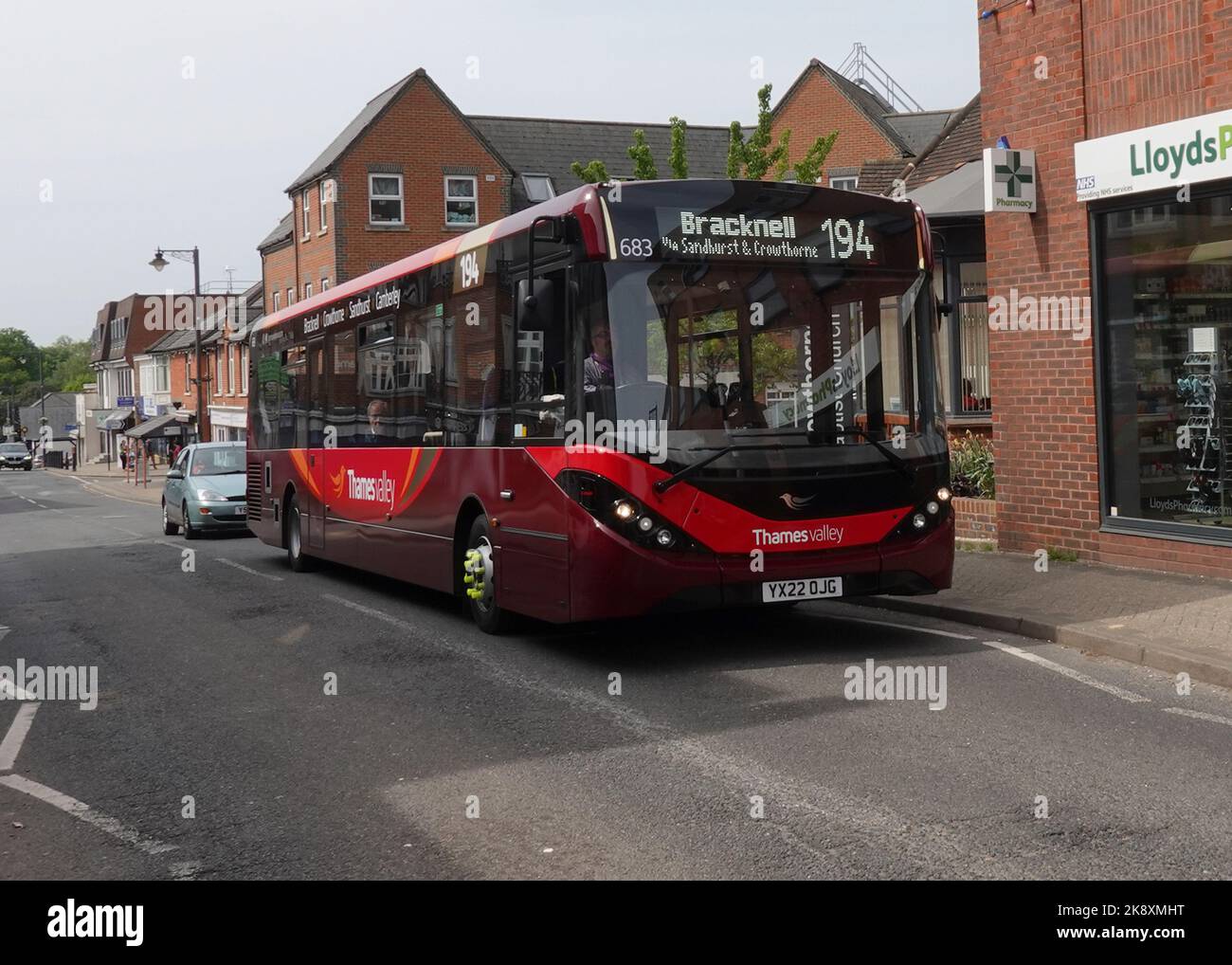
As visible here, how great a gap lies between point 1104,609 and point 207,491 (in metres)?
16.7

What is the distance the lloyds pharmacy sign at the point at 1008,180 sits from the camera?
13086 mm

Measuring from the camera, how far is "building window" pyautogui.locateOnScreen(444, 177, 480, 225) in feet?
164

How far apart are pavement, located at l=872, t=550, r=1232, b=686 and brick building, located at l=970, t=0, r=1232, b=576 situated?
66cm

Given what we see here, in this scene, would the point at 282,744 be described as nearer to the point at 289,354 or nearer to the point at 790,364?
the point at 790,364

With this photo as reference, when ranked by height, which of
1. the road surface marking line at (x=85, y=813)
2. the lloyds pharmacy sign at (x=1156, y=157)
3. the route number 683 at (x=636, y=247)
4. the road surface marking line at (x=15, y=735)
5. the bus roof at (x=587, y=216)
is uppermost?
the lloyds pharmacy sign at (x=1156, y=157)

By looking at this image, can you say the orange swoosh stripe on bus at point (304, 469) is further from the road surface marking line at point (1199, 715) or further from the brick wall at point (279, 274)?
the brick wall at point (279, 274)

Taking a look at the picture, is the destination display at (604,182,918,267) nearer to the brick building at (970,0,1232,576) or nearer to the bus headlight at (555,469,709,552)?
the bus headlight at (555,469,709,552)

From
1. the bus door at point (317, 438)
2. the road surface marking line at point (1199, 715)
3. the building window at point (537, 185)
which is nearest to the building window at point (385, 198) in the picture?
the building window at point (537, 185)

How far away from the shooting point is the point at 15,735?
25.3 feet

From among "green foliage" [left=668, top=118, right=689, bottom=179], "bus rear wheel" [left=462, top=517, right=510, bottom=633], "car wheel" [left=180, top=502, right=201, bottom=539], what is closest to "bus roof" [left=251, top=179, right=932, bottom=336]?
"bus rear wheel" [left=462, top=517, right=510, bottom=633]

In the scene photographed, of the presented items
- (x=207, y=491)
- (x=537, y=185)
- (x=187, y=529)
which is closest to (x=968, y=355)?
(x=207, y=491)

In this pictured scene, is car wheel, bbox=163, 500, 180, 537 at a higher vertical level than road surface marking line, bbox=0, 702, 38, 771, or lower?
higher

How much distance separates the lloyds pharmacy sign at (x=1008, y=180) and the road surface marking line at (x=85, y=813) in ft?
31.9
